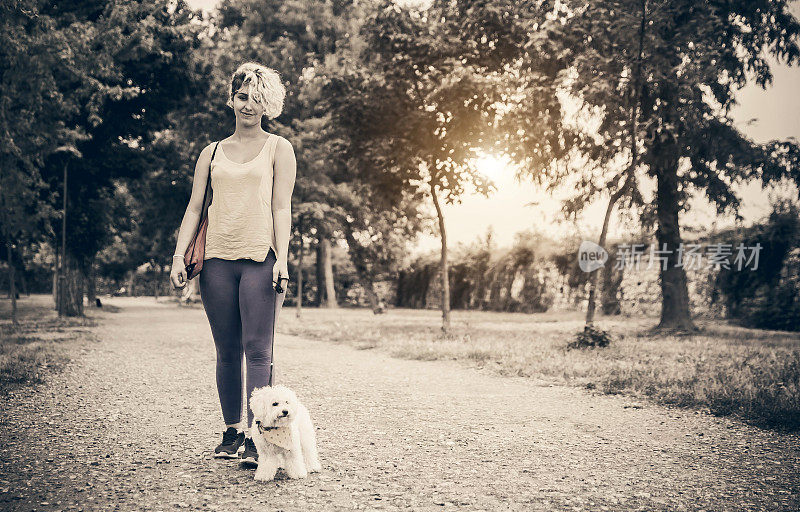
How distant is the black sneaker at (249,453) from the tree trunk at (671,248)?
1349 cm

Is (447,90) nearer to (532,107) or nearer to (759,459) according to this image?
(532,107)

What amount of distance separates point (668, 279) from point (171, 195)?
18.1 m

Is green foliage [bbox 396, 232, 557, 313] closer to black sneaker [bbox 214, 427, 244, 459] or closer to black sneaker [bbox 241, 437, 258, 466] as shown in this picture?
black sneaker [bbox 214, 427, 244, 459]

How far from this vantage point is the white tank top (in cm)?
374

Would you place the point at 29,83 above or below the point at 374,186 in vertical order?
above

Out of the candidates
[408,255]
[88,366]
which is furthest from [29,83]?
[408,255]

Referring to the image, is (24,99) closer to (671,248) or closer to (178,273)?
(178,273)

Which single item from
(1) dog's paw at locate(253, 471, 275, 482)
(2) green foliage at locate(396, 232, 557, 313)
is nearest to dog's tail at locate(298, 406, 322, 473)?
(1) dog's paw at locate(253, 471, 275, 482)

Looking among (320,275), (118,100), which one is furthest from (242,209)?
(320,275)

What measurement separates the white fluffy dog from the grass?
14.1 ft

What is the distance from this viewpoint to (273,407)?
134 inches

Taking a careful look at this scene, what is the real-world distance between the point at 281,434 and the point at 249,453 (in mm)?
480

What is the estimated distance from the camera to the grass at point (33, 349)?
7.17m

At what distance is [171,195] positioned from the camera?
23.7m
